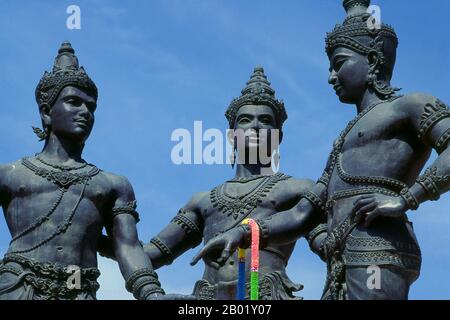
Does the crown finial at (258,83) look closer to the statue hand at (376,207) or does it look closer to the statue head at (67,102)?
the statue head at (67,102)

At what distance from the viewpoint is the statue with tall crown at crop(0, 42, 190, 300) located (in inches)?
582

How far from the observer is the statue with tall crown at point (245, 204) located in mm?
16031

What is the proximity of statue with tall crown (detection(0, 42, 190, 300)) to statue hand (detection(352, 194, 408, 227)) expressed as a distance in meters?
2.22

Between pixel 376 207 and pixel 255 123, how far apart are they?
3.61 m

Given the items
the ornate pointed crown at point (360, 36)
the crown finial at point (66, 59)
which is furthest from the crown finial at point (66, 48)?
the ornate pointed crown at point (360, 36)

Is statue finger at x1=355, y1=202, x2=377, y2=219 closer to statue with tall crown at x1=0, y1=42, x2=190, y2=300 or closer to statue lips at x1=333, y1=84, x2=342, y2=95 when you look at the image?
statue lips at x1=333, y1=84, x2=342, y2=95

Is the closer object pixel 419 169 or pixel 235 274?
pixel 419 169

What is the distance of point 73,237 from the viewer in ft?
49.3

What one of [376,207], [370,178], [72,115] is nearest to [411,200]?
[376,207]
